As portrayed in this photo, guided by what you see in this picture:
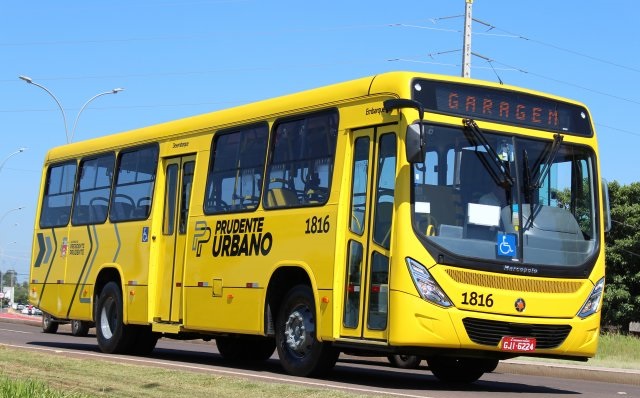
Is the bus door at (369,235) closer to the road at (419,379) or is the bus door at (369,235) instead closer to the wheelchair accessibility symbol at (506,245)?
the road at (419,379)

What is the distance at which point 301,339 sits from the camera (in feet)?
48.2

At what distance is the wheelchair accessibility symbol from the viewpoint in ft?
43.2

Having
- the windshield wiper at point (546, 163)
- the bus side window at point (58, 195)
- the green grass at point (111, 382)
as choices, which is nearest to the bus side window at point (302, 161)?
the windshield wiper at point (546, 163)

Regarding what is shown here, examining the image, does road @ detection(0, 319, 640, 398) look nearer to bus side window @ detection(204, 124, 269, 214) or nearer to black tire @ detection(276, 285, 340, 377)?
black tire @ detection(276, 285, 340, 377)

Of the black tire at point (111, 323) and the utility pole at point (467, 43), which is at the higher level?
the utility pole at point (467, 43)

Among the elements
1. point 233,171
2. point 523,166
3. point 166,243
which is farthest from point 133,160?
point 523,166

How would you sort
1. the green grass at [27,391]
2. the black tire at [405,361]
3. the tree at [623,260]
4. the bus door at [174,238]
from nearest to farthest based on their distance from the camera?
the green grass at [27,391]
the bus door at [174,238]
the black tire at [405,361]
the tree at [623,260]

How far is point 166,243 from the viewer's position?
18.2 m

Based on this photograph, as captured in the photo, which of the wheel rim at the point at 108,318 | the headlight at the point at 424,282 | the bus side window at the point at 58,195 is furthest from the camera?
the bus side window at the point at 58,195

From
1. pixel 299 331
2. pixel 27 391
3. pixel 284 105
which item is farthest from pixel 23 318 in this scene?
pixel 27 391

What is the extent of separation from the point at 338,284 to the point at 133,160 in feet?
22.6

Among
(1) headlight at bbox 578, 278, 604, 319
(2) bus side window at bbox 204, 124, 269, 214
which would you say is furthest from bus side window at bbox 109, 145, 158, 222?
(1) headlight at bbox 578, 278, 604, 319

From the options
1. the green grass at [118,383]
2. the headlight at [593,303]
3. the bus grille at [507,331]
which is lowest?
the green grass at [118,383]

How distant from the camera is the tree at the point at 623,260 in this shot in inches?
2010
